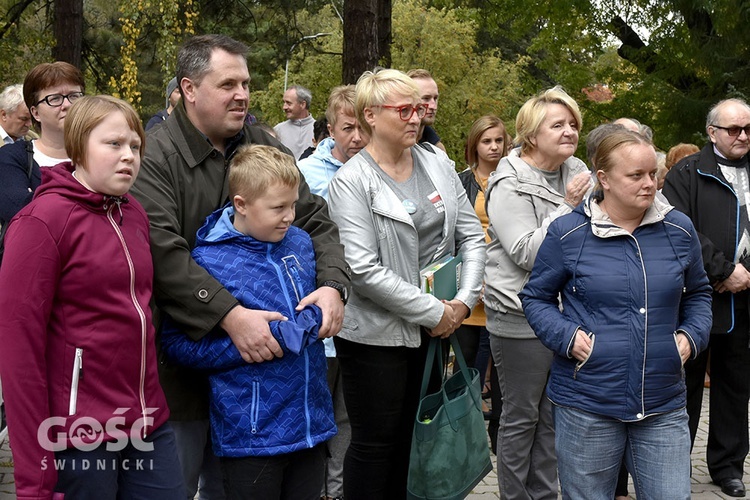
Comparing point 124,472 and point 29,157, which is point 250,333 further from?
point 29,157

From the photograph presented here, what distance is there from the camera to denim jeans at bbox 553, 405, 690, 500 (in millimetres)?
4055

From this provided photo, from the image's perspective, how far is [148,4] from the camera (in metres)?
15.4

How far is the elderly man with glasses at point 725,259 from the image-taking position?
609 centimetres

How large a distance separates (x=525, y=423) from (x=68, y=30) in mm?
12008

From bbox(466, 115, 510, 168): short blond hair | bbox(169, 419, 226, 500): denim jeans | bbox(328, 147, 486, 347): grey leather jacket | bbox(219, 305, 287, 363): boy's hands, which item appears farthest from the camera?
bbox(466, 115, 510, 168): short blond hair

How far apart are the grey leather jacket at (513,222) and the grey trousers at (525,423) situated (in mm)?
184

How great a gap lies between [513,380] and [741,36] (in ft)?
30.6

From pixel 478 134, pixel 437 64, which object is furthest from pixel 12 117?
pixel 437 64

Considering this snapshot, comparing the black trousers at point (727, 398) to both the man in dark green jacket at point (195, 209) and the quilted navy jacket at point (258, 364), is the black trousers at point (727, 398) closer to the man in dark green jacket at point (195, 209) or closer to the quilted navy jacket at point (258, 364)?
the man in dark green jacket at point (195, 209)

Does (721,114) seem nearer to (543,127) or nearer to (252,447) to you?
(543,127)

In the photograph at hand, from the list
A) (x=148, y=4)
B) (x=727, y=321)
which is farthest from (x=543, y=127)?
(x=148, y=4)

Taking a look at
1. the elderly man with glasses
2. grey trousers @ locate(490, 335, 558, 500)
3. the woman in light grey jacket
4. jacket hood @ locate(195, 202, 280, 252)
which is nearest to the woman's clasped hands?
the woman in light grey jacket

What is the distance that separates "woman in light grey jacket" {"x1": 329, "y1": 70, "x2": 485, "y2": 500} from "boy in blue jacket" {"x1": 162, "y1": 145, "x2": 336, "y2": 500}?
71 cm

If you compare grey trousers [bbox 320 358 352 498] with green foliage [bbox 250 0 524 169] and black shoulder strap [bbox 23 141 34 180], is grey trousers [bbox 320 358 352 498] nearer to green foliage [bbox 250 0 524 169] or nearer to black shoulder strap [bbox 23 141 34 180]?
black shoulder strap [bbox 23 141 34 180]
